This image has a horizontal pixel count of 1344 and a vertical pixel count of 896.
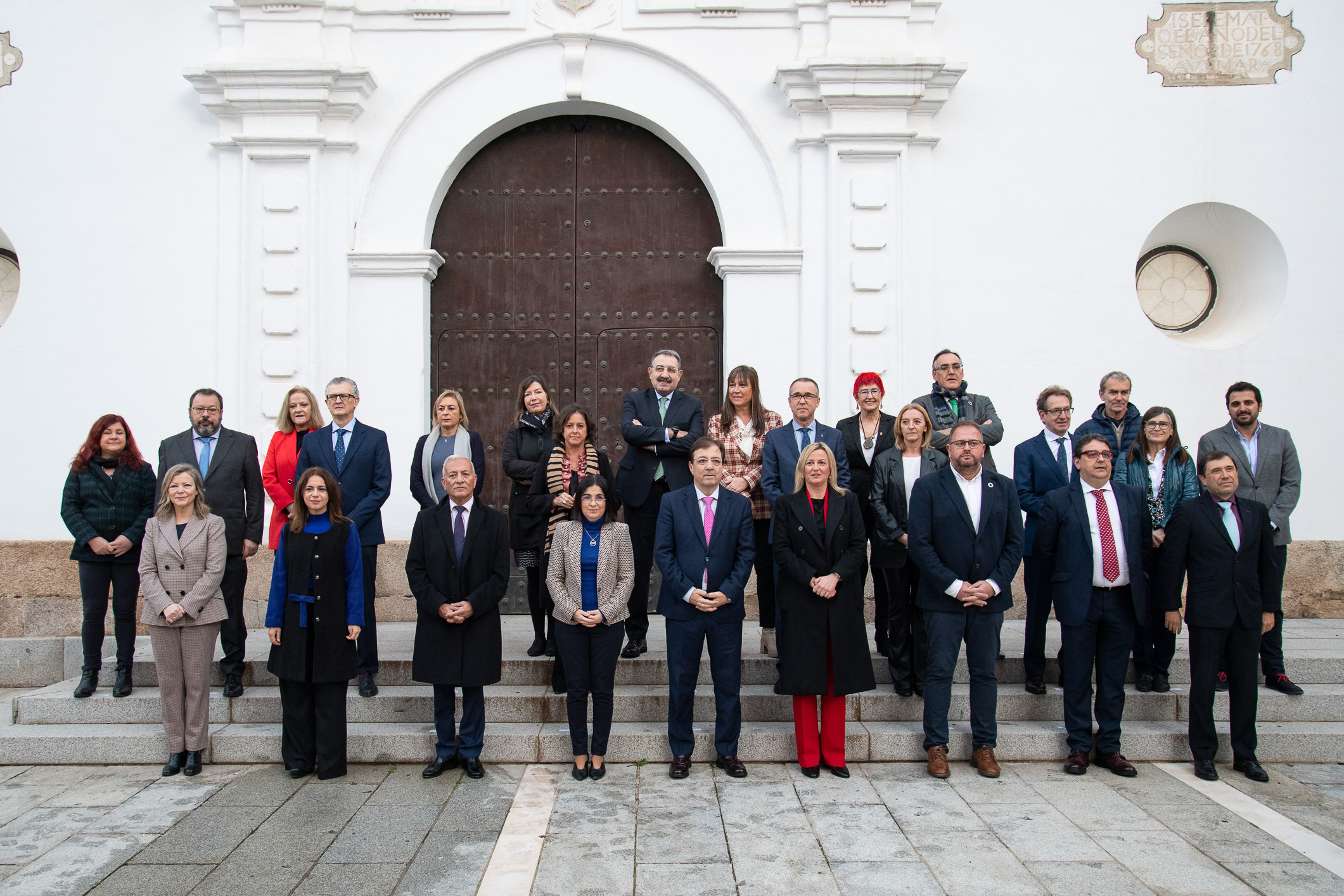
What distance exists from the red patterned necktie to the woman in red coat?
481 cm

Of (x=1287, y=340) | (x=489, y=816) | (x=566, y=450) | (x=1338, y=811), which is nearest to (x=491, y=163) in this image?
(x=566, y=450)

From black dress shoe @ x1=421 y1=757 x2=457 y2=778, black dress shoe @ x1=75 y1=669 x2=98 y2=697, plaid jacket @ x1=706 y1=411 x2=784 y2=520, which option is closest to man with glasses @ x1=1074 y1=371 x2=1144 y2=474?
plaid jacket @ x1=706 y1=411 x2=784 y2=520

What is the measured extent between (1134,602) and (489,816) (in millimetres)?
3668

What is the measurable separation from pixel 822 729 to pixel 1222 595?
2333 mm

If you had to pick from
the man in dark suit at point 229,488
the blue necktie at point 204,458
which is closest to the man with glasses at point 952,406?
the man in dark suit at point 229,488

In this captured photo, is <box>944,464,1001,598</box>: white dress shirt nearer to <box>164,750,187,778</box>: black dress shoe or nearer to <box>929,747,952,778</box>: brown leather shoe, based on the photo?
<box>929,747,952,778</box>: brown leather shoe

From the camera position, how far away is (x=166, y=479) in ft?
17.6

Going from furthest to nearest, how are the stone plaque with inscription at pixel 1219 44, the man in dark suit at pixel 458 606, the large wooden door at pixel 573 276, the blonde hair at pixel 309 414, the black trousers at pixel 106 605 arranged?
the large wooden door at pixel 573 276
the stone plaque with inscription at pixel 1219 44
the blonde hair at pixel 309 414
the black trousers at pixel 106 605
the man in dark suit at pixel 458 606

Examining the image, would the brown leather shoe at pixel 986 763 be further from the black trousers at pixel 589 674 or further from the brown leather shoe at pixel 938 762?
the black trousers at pixel 589 674

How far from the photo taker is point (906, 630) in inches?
226

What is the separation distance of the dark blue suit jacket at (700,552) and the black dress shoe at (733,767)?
759mm

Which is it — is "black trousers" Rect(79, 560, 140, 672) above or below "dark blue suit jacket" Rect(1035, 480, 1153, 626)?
below

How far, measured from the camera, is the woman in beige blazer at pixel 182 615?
17.0 ft

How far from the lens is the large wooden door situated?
320 inches
